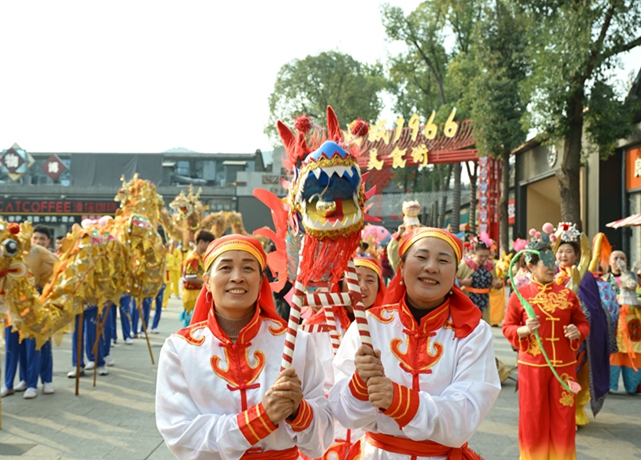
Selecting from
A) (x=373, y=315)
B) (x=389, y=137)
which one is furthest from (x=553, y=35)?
(x=389, y=137)

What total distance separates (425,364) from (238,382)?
0.73 m

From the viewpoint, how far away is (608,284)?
7.13 m

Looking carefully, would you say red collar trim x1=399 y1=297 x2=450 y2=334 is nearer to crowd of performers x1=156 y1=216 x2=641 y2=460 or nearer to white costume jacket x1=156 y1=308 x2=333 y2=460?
crowd of performers x1=156 y1=216 x2=641 y2=460

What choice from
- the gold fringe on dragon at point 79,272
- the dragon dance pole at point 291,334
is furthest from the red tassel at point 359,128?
the gold fringe on dragon at point 79,272

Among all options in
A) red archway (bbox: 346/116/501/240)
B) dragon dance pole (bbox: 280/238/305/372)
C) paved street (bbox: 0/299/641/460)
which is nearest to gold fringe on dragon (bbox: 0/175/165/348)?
paved street (bbox: 0/299/641/460)

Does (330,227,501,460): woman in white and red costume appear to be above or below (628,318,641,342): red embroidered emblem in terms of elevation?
above

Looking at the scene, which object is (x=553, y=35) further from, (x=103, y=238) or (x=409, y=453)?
(x=409, y=453)

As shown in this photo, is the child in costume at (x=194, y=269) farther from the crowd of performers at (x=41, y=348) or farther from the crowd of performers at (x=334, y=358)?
the crowd of performers at (x=334, y=358)

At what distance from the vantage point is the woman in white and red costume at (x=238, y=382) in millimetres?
2227

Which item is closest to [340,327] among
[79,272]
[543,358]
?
[543,358]

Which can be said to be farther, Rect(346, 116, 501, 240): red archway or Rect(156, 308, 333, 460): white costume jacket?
Rect(346, 116, 501, 240): red archway

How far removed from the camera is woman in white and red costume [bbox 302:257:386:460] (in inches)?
130

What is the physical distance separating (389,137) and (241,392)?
22.0m

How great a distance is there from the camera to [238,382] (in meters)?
2.38
